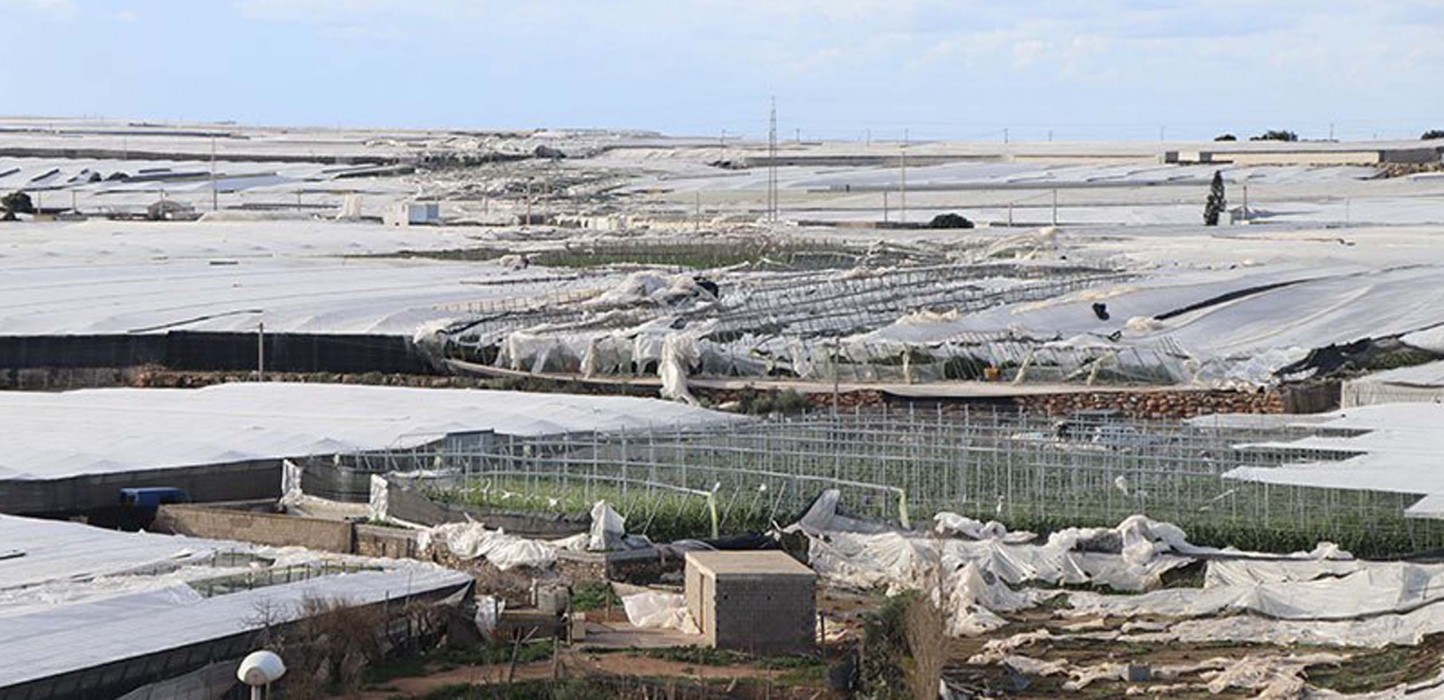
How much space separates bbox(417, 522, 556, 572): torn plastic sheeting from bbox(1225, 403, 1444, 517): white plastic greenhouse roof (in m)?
4.87

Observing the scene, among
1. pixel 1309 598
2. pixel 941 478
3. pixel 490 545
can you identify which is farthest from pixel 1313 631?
pixel 490 545

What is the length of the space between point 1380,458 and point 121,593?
9.34m

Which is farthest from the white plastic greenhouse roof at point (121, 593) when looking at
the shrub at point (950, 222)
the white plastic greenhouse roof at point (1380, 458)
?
the shrub at point (950, 222)

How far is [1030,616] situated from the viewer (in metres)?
15.9

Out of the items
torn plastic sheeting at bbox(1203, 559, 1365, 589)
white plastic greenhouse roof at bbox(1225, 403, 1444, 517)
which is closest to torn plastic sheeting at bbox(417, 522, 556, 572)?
torn plastic sheeting at bbox(1203, 559, 1365, 589)

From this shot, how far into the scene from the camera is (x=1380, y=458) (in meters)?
18.9

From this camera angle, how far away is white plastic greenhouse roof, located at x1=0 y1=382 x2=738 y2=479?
2097cm

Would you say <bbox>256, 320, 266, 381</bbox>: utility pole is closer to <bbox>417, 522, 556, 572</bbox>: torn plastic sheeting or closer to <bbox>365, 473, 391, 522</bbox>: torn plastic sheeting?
<bbox>365, 473, 391, 522</bbox>: torn plastic sheeting

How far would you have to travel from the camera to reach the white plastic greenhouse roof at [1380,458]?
57.2ft

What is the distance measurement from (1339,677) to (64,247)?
3367 centimetres

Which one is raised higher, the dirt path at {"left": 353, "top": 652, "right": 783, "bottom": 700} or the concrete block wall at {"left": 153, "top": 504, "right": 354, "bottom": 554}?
the concrete block wall at {"left": 153, "top": 504, "right": 354, "bottom": 554}

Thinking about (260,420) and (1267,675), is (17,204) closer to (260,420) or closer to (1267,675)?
(260,420)

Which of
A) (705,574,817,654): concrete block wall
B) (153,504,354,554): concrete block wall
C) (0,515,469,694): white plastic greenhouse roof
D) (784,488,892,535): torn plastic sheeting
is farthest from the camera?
(153,504,354,554): concrete block wall

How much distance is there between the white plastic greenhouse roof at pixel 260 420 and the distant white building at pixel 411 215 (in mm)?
27704
